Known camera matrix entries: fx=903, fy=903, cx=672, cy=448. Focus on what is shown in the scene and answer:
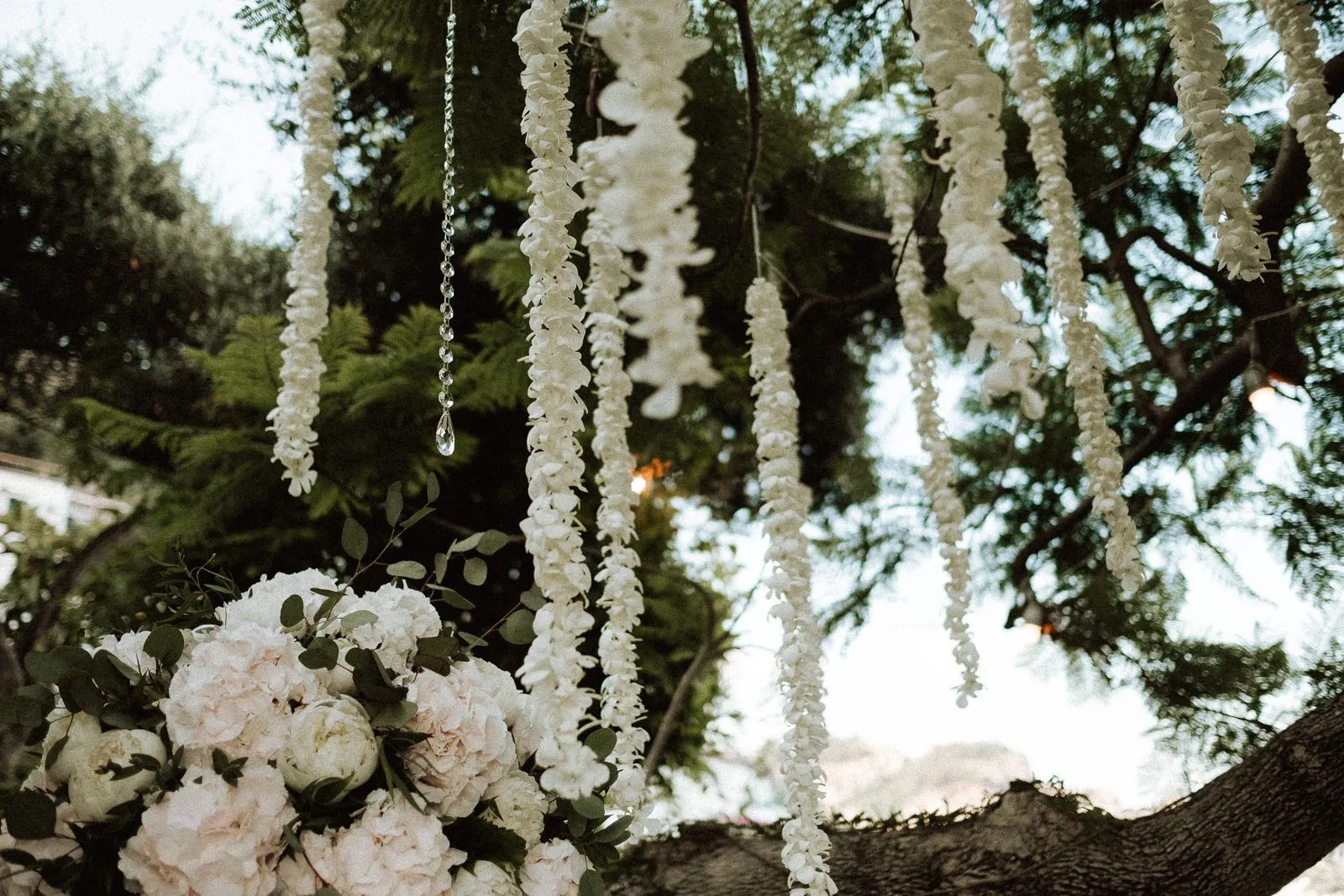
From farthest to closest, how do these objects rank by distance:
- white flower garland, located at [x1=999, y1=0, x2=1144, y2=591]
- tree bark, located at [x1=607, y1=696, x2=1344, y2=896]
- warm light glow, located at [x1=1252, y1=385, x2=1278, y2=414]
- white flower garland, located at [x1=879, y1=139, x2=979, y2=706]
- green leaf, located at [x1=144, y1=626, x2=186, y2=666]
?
warm light glow, located at [x1=1252, y1=385, x2=1278, y2=414] < tree bark, located at [x1=607, y1=696, x2=1344, y2=896] < white flower garland, located at [x1=879, y1=139, x2=979, y2=706] < white flower garland, located at [x1=999, y1=0, x2=1144, y2=591] < green leaf, located at [x1=144, y1=626, x2=186, y2=666]

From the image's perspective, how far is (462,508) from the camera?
2.35 m

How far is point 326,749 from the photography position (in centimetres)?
75

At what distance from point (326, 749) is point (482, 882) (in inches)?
7.3

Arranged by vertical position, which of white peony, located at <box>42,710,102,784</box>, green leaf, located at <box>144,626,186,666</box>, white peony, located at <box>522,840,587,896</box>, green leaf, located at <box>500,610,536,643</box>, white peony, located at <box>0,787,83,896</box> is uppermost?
green leaf, located at <box>144,626,186,666</box>

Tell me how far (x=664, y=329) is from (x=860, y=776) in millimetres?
2773

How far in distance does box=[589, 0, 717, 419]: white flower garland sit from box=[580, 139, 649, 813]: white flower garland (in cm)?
41

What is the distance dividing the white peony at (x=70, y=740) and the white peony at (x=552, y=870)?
39 centimetres

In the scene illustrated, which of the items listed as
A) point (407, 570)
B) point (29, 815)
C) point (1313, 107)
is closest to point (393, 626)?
point (407, 570)

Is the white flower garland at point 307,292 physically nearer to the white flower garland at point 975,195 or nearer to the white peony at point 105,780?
the white peony at point 105,780

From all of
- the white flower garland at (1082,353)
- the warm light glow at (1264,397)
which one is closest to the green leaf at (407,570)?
the white flower garland at (1082,353)

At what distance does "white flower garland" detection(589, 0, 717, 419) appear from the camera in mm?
395

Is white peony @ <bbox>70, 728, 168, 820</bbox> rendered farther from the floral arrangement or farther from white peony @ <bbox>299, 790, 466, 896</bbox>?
white peony @ <bbox>299, 790, 466, 896</bbox>

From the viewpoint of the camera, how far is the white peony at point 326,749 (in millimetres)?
752

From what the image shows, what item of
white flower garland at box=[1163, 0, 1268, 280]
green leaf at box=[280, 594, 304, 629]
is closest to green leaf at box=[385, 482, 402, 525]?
green leaf at box=[280, 594, 304, 629]
